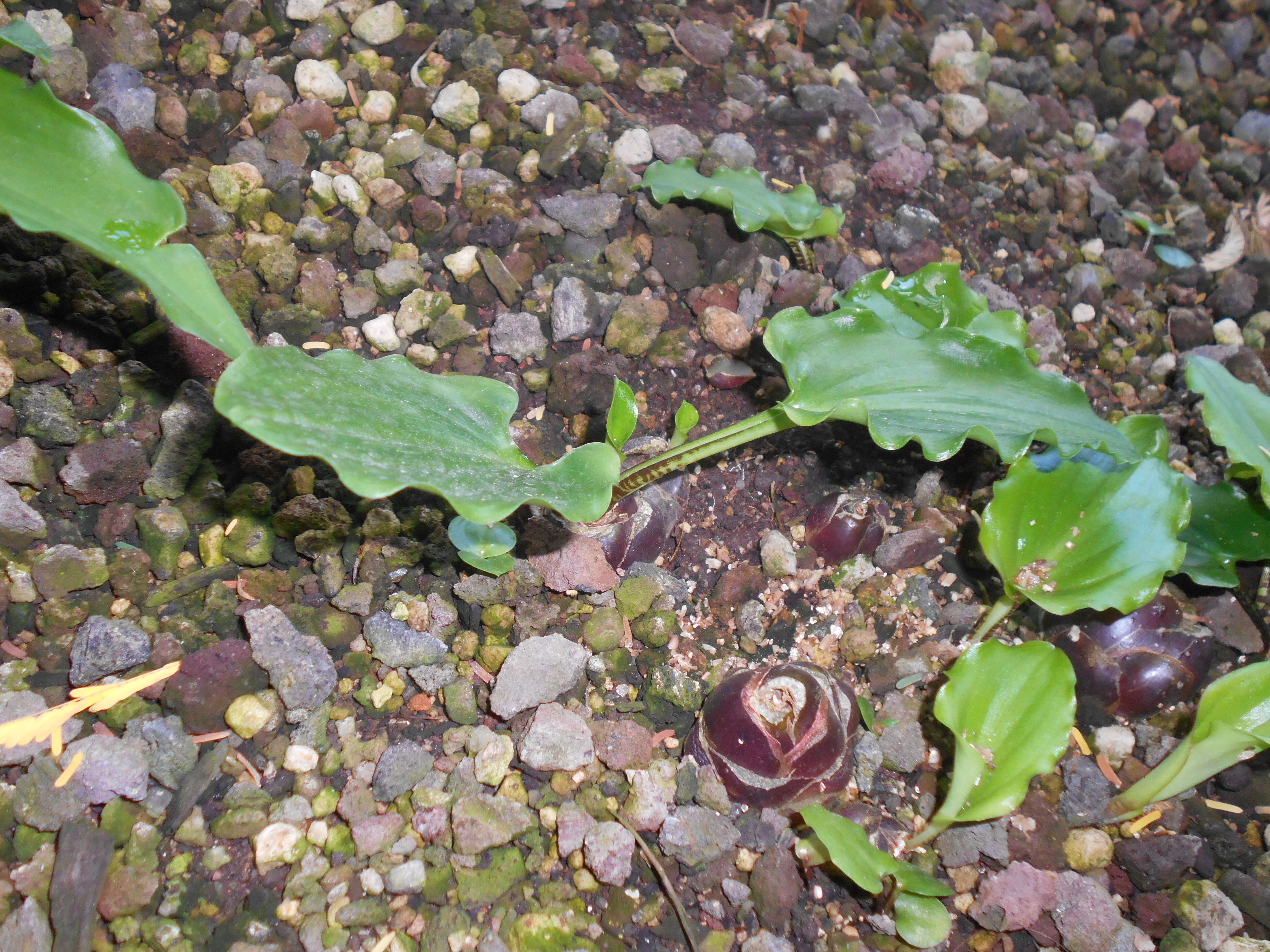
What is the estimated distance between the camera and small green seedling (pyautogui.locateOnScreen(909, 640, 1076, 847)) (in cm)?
102

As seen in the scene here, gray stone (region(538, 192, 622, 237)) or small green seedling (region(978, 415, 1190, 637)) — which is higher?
gray stone (region(538, 192, 622, 237))

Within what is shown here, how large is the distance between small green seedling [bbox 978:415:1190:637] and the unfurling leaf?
1068 millimetres

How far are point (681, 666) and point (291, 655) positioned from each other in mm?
566

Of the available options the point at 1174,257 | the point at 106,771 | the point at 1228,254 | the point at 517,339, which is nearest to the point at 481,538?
the point at 517,339

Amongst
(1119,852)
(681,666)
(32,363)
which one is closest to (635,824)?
(681,666)

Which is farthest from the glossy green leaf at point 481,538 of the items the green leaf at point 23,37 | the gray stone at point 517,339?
the green leaf at point 23,37

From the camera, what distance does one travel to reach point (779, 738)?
105 cm

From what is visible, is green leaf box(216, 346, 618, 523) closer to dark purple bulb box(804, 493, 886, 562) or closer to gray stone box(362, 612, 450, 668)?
gray stone box(362, 612, 450, 668)

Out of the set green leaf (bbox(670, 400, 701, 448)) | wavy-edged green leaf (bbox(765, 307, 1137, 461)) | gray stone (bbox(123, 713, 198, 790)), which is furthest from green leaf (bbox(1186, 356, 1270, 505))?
gray stone (bbox(123, 713, 198, 790))

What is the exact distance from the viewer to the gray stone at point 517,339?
4.62 feet

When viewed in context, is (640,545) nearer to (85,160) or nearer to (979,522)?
(979,522)

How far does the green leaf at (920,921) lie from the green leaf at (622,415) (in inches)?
27.9

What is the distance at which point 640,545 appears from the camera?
127cm

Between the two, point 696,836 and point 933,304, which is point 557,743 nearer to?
point 696,836
